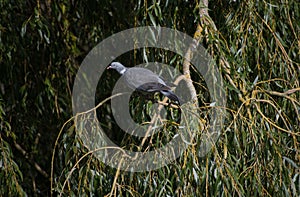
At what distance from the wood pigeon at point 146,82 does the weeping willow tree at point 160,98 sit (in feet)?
0.23

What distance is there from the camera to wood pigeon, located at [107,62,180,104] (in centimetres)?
228

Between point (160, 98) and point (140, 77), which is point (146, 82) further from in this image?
point (160, 98)

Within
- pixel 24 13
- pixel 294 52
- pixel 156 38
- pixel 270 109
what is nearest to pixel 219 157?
pixel 270 109

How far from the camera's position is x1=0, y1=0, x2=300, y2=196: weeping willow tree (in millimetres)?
2121

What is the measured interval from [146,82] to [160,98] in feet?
0.66

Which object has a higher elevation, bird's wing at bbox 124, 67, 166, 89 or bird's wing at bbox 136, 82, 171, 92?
bird's wing at bbox 124, 67, 166, 89

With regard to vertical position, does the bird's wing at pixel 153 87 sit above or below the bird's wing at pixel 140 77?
below

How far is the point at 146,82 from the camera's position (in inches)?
92.9

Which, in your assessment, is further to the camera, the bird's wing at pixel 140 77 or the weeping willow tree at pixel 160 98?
the bird's wing at pixel 140 77

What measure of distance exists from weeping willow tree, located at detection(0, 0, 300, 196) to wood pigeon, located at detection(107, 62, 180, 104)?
70 mm

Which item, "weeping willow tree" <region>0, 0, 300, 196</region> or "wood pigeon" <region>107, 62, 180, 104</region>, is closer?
"weeping willow tree" <region>0, 0, 300, 196</region>

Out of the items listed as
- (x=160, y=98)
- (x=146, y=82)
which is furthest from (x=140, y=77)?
(x=160, y=98)

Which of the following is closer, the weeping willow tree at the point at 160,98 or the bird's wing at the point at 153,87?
the weeping willow tree at the point at 160,98

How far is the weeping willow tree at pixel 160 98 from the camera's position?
6.96ft
